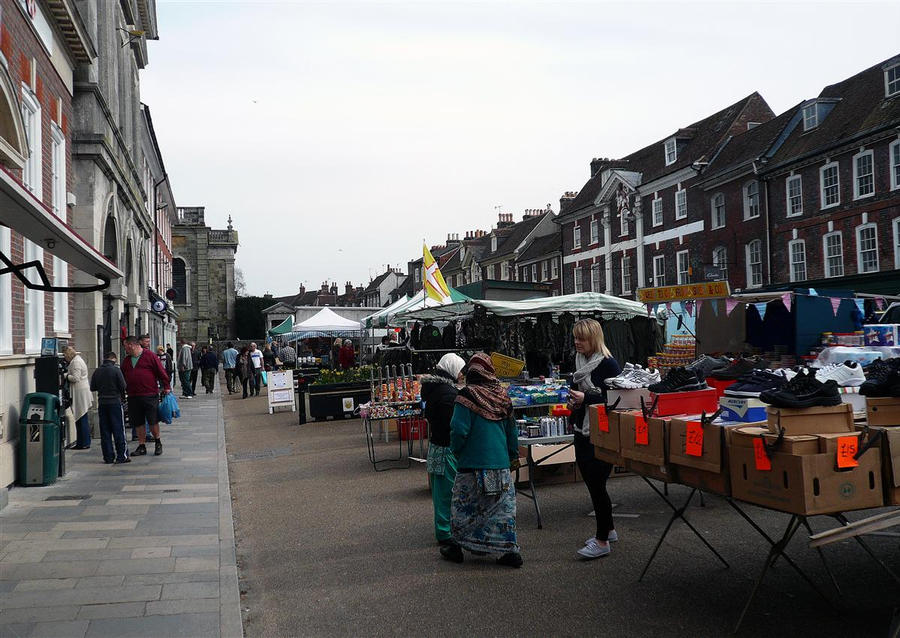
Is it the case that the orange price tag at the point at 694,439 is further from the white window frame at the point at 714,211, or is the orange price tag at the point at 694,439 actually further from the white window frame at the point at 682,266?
the white window frame at the point at 682,266

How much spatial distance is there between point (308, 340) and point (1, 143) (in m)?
37.1

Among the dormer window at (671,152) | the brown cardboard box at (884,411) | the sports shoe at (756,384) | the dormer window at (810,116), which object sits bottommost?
the brown cardboard box at (884,411)

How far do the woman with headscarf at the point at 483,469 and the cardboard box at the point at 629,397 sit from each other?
83cm

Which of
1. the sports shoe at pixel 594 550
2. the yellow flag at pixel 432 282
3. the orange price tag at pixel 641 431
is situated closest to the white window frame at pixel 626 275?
the yellow flag at pixel 432 282

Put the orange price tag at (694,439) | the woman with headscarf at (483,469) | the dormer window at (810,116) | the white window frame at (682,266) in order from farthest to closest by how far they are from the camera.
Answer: the white window frame at (682,266) → the dormer window at (810,116) → the woman with headscarf at (483,469) → the orange price tag at (694,439)

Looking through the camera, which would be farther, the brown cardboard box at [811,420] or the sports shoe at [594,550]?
the sports shoe at [594,550]

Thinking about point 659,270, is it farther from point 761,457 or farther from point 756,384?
point 761,457

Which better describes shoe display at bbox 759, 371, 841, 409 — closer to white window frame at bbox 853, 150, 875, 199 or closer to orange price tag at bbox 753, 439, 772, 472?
orange price tag at bbox 753, 439, 772, 472

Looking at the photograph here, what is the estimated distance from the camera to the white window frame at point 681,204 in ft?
116

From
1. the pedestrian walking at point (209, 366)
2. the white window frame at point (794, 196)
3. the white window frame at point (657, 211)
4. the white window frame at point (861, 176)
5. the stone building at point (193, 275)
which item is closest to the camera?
the white window frame at point (861, 176)

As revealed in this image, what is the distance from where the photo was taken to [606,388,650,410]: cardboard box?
19.5 feet

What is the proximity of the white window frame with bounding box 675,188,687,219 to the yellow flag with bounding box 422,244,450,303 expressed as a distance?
866 inches

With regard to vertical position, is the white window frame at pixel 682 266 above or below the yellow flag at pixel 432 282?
above

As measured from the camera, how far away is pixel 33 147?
38.7 ft
